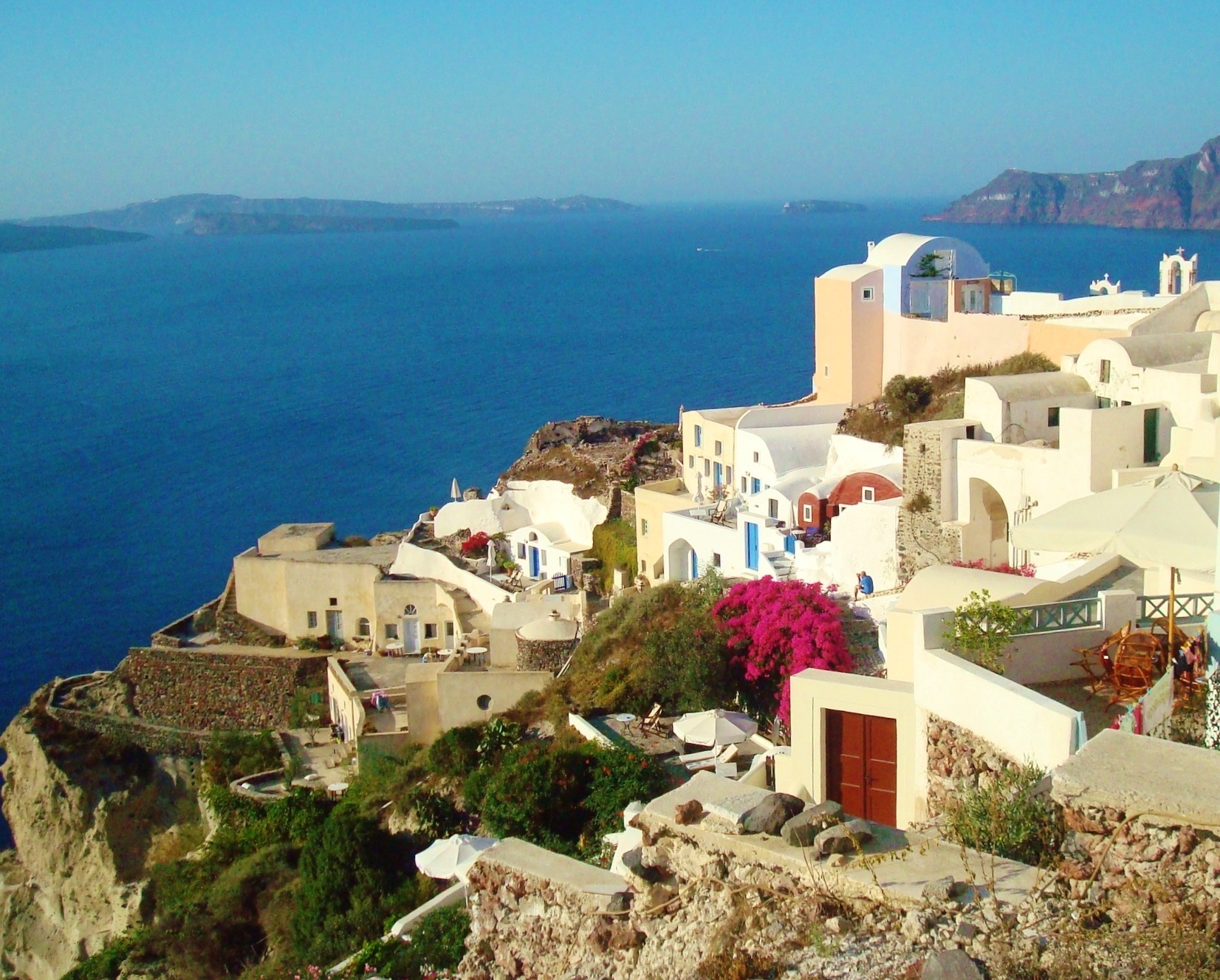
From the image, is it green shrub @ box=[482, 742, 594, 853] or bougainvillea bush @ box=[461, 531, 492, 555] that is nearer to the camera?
green shrub @ box=[482, 742, 594, 853]

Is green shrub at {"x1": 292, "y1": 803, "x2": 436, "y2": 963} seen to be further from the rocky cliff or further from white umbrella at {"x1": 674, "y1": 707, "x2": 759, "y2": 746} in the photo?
the rocky cliff

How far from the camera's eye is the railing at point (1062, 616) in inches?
340

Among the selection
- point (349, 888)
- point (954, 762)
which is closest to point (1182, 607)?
point (954, 762)

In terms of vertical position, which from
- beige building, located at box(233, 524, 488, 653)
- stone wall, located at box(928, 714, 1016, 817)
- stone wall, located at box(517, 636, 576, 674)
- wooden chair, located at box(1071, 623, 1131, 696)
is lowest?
beige building, located at box(233, 524, 488, 653)

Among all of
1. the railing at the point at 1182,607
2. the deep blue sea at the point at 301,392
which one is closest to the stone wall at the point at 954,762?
the railing at the point at 1182,607

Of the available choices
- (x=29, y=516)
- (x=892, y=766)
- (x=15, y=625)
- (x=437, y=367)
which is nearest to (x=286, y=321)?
(x=437, y=367)

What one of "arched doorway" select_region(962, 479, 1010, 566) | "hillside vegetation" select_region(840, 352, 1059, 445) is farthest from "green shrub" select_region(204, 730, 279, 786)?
"arched doorway" select_region(962, 479, 1010, 566)

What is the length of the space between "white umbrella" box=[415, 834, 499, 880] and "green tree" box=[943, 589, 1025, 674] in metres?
5.84

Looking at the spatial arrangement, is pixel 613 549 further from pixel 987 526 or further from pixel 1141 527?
pixel 1141 527

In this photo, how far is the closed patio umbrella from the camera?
8.95 metres

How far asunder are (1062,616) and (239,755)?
21017 mm

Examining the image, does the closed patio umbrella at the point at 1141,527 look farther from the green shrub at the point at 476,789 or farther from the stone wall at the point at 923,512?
the stone wall at the point at 923,512

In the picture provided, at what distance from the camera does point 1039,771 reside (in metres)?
6.99

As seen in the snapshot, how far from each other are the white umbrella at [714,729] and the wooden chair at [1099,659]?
7.21 meters
